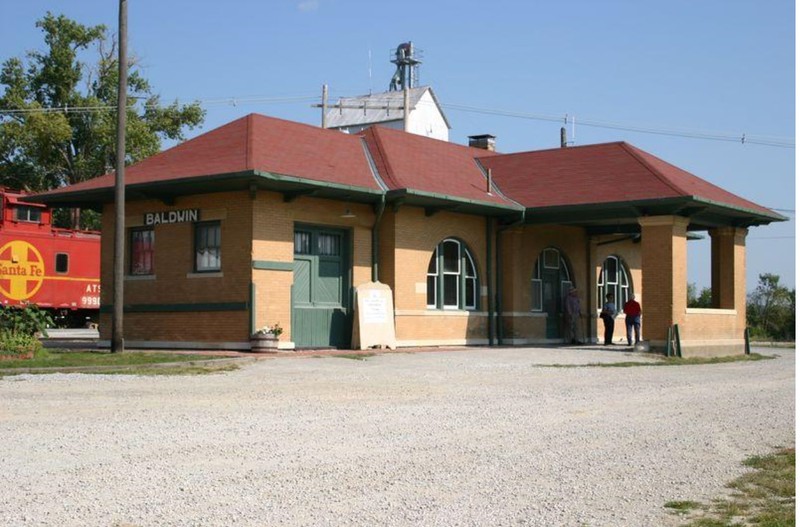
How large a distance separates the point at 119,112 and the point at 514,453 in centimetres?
1568

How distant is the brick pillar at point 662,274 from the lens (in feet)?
88.6

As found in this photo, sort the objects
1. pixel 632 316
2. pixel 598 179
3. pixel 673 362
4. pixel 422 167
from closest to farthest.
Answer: pixel 673 362
pixel 422 167
pixel 598 179
pixel 632 316

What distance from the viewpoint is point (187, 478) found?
835 centimetres

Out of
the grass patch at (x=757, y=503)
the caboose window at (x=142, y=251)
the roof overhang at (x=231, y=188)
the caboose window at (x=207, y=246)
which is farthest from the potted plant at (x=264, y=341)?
the grass patch at (x=757, y=503)

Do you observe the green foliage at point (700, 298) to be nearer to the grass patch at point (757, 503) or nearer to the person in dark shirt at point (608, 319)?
the person in dark shirt at point (608, 319)

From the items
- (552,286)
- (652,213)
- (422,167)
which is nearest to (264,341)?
(422,167)

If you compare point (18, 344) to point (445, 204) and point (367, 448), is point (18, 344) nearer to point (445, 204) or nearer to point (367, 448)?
point (445, 204)

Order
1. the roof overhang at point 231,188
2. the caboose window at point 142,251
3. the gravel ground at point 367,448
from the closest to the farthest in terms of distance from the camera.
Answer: the gravel ground at point 367,448
the roof overhang at point 231,188
the caboose window at point 142,251

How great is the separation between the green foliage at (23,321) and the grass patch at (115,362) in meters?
0.57

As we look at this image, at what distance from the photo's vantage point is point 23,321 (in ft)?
67.5

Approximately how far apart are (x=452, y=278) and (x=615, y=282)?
351 inches

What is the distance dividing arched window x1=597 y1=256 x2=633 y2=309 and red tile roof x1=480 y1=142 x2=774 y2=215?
455cm

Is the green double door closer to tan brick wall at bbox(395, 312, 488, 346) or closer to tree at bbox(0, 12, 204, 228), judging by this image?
tan brick wall at bbox(395, 312, 488, 346)

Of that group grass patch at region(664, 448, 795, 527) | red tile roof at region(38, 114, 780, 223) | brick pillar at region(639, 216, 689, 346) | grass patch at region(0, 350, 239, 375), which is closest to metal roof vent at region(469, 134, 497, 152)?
red tile roof at region(38, 114, 780, 223)
